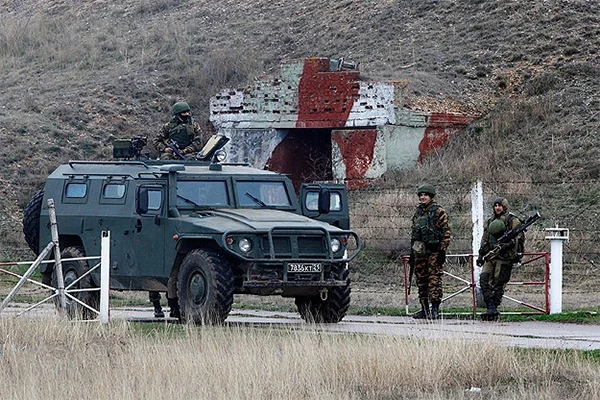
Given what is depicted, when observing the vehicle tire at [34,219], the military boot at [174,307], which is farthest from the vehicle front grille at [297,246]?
the vehicle tire at [34,219]

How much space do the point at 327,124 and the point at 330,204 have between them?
41.8 ft

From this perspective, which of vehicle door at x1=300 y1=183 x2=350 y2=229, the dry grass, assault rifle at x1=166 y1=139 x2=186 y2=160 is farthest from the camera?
assault rifle at x1=166 y1=139 x2=186 y2=160

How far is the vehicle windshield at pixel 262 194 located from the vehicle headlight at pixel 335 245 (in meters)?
1.50

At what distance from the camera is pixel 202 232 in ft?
54.9

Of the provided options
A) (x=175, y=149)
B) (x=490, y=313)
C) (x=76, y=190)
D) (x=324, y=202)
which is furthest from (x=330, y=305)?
(x=175, y=149)

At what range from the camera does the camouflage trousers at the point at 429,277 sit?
17703 mm

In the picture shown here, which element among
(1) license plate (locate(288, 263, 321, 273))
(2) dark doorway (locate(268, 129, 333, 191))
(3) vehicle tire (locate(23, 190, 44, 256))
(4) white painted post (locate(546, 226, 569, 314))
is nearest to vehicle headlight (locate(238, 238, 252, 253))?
(1) license plate (locate(288, 263, 321, 273))

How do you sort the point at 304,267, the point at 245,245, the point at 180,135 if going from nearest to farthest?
the point at 245,245 < the point at 304,267 < the point at 180,135

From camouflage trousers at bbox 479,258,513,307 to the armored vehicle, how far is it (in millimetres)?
1872

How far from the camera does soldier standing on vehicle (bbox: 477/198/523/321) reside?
17859 mm

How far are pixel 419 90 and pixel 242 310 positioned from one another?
13499 mm

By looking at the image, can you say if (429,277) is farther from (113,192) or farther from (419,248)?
(113,192)

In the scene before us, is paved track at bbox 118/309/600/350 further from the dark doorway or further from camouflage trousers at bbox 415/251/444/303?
the dark doorway

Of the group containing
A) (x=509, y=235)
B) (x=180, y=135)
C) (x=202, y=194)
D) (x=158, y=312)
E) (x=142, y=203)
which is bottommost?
(x=158, y=312)
